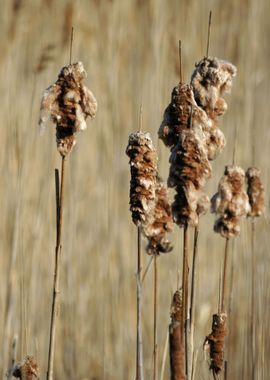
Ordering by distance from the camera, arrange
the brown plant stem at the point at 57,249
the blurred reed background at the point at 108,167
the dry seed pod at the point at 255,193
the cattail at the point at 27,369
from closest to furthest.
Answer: the brown plant stem at the point at 57,249 → the cattail at the point at 27,369 → the dry seed pod at the point at 255,193 → the blurred reed background at the point at 108,167

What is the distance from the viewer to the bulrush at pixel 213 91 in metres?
1.16

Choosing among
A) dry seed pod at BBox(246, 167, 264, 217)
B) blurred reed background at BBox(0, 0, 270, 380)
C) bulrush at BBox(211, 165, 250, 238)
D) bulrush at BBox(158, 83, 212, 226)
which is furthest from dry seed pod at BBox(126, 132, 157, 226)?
blurred reed background at BBox(0, 0, 270, 380)

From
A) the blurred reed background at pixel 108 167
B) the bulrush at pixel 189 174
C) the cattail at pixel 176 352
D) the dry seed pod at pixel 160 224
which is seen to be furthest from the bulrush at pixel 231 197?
the blurred reed background at pixel 108 167

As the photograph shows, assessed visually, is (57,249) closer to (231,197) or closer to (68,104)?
(68,104)

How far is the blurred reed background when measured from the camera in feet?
8.26

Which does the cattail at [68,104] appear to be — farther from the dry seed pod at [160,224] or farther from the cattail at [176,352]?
the cattail at [176,352]

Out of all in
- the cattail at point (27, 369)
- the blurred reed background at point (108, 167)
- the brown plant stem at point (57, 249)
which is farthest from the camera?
the blurred reed background at point (108, 167)

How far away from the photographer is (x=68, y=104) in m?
1.12

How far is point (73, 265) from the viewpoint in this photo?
2.70 metres

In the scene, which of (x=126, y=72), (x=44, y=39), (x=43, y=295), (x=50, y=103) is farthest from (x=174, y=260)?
(x=50, y=103)

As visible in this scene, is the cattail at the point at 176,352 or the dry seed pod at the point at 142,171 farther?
the dry seed pod at the point at 142,171

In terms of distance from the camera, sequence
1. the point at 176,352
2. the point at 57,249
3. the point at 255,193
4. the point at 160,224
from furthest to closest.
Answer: the point at 255,193
the point at 160,224
the point at 57,249
the point at 176,352

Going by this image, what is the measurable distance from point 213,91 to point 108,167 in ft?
4.74

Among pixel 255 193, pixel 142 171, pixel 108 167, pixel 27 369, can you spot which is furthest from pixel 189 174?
pixel 108 167
